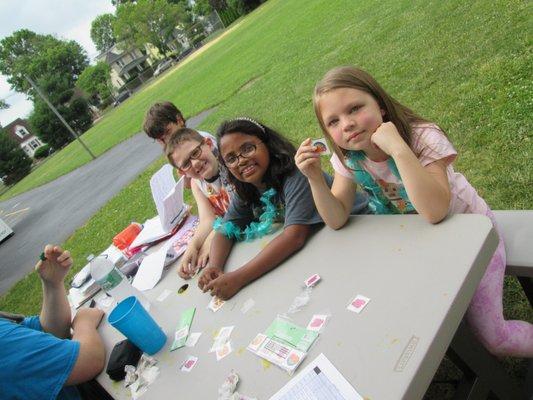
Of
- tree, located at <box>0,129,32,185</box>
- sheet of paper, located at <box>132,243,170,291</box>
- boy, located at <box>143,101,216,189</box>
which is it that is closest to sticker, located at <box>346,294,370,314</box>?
sheet of paper, located at <box>132,243,170,291</box>

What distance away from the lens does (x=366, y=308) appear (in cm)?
131

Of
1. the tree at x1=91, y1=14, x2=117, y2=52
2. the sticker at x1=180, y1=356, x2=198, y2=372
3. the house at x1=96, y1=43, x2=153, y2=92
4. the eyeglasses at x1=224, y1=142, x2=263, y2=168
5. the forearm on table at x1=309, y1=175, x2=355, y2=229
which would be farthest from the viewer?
the tree at x1=91, y1=14, x2=117, y2=52

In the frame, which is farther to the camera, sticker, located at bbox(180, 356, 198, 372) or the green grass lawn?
the green grass lawn

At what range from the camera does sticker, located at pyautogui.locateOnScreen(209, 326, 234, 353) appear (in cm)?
157

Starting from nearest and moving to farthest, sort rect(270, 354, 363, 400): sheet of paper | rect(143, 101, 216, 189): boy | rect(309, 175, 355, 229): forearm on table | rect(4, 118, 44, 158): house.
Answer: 1. rect(270, 354, 363, 400): sheet of paper
2. rect(309, 175, 355, 229): forearm on table
3. rect(143, 101, 216, 189): boy
4. rect(4, 118, 44, 158): house

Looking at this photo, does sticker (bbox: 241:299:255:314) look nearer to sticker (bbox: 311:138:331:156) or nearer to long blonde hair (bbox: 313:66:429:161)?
sticker (bbox: 311:138:331:156)

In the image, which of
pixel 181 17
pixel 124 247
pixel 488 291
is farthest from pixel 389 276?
pixel 181 17

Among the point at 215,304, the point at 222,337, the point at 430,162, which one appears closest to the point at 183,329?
the point at 215,304

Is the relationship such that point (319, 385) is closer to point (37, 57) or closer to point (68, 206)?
point (68, 206)

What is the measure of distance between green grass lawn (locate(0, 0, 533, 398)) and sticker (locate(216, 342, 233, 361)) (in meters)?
1.48

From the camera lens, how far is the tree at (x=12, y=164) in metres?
37.8

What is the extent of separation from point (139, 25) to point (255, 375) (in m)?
65.2

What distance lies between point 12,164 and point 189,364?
A: 4380 cm

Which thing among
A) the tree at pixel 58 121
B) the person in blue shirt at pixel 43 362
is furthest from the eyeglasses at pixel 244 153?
the tree at pixel 58 121
